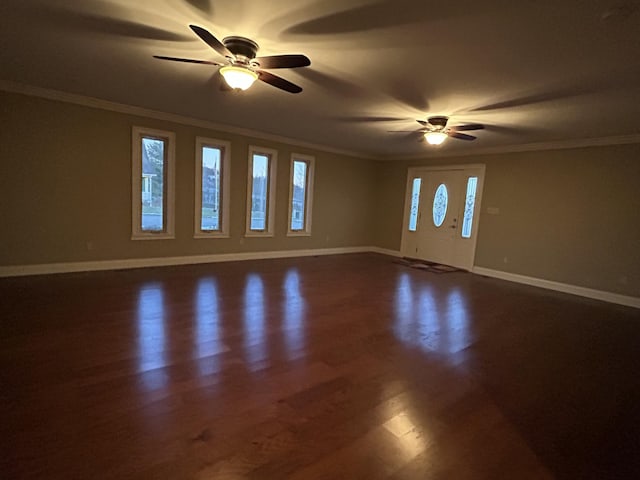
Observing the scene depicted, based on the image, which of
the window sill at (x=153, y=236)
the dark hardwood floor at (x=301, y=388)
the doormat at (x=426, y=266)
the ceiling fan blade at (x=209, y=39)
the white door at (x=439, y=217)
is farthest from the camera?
the white door at (x=439, y=217)

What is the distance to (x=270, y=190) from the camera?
6781mm

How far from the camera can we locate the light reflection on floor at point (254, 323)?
8.75 ft

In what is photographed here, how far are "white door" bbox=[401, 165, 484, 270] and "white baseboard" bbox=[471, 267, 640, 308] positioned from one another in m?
0.50

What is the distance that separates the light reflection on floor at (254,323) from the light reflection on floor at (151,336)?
2.09ft

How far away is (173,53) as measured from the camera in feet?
9.97

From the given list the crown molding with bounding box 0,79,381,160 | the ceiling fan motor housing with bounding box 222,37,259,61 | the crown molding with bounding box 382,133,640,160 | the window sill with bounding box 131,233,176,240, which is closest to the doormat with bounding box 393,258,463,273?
the crown molding with bounding box 382,133,640,160

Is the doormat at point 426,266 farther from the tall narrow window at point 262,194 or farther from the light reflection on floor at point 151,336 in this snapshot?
the light reflection on floor at point 151,336

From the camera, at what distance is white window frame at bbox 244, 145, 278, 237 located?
6.39m

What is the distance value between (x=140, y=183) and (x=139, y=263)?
1298mm

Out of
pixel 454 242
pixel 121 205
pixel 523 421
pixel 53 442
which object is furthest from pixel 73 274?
pixel 454 242

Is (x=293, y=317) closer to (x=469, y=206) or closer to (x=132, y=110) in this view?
(x=132, y=110)

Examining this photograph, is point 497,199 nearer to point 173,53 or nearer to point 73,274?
point 173,53

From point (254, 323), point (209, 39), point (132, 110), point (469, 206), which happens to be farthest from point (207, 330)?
point (469, 206)

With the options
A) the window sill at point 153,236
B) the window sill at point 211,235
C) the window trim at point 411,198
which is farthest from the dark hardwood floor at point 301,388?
the window trim at point 411,198
